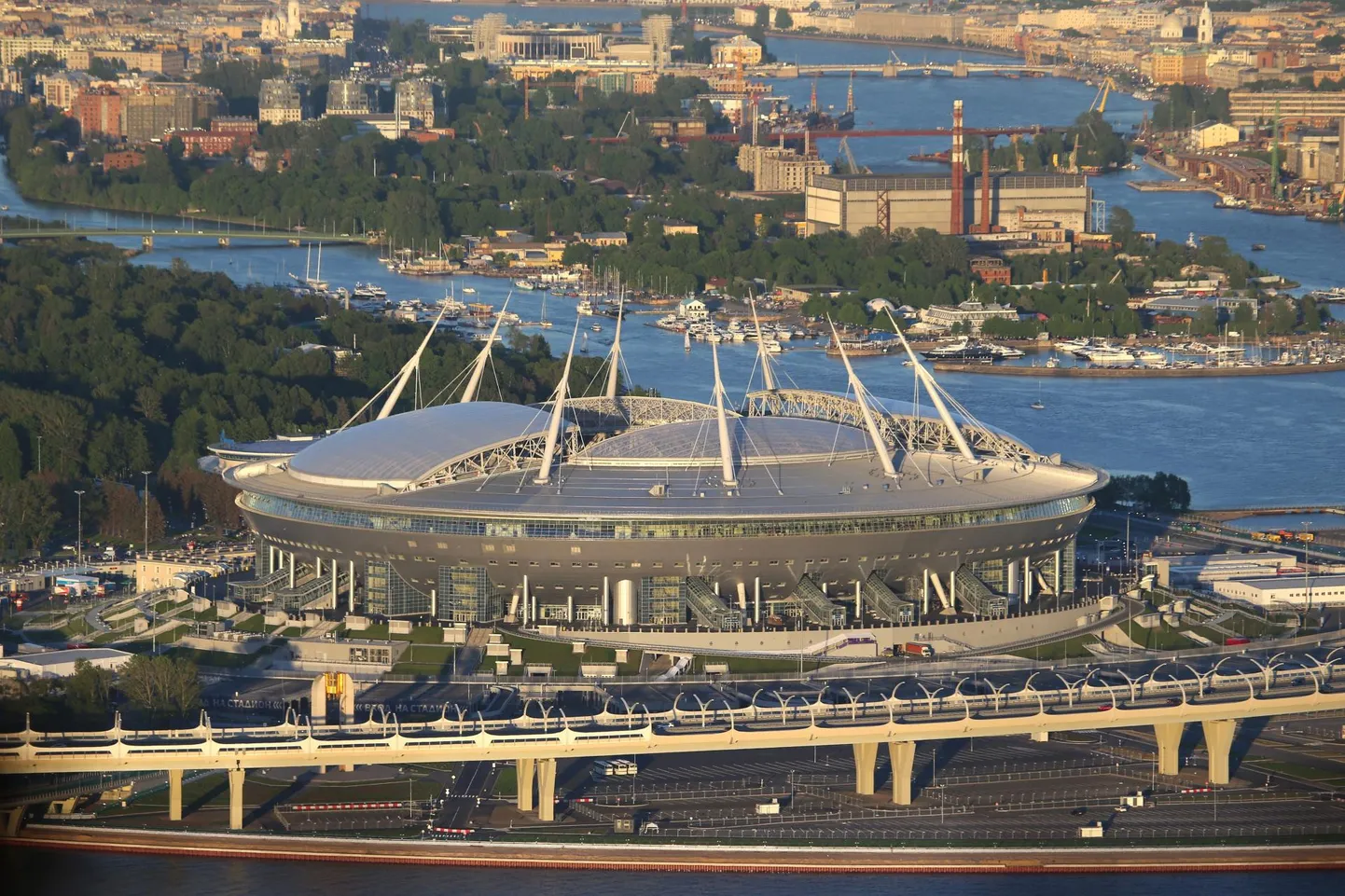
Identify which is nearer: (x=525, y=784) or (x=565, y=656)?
(x=525, y=784)

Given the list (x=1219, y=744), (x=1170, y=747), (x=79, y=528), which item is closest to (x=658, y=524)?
(x=1170, y=747)

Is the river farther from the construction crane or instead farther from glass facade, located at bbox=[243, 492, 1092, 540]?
the construction crane

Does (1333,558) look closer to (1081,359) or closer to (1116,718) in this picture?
(1116,718)

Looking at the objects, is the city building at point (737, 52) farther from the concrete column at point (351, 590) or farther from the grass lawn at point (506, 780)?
the grass lawn at point (506, 780)

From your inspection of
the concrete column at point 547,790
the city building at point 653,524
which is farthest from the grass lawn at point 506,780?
the city building at point 653,524

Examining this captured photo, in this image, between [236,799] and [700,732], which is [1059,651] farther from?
[236,799]

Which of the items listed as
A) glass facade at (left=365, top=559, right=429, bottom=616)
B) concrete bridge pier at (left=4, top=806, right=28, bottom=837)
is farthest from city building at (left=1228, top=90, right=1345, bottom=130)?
concrete bridge pier at (left=4, top=806, right=28, bottom=837)
